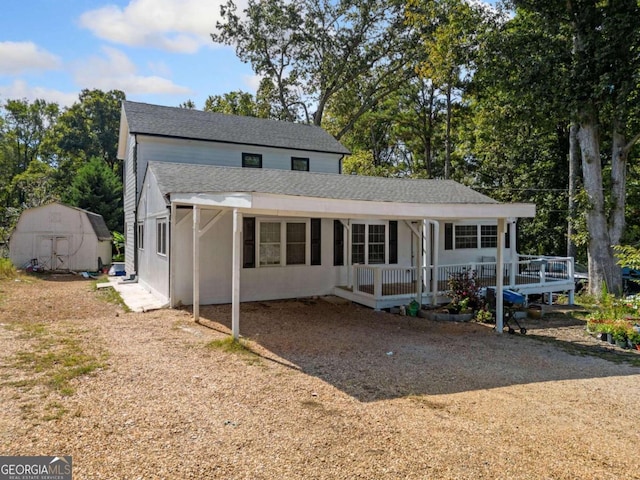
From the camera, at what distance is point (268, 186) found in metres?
10.7

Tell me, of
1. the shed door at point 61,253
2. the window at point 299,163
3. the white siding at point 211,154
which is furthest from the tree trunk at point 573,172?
the shed door at point 61,253

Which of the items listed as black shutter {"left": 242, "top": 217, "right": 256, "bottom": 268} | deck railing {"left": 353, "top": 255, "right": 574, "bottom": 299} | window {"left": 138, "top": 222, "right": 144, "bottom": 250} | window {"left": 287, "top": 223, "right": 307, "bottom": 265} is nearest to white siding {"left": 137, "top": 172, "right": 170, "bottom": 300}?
window {"left": 138, "top": 222, "right": 144, "bottom": 250}

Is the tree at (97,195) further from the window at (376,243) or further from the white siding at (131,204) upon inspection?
the window at (376,243)

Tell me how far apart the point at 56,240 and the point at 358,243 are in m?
16.0

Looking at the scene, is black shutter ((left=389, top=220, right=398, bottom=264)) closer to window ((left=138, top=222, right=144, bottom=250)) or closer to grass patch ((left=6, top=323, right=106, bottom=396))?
grass patch ((left=6, top=323, right=106, bottom=396))

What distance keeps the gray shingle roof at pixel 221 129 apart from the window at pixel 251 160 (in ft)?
1.71

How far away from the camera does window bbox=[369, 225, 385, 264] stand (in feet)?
42.5

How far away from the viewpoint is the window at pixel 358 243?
41.9 ft

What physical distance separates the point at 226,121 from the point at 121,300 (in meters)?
10.4

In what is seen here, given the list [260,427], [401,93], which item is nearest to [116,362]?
[260,427]

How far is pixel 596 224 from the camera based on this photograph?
1568cm

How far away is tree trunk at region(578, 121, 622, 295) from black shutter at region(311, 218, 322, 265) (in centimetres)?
1073

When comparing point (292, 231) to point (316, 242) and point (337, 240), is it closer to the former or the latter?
point (316, 242)

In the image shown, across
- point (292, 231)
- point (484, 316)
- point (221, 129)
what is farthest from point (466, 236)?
point (221, 129)
